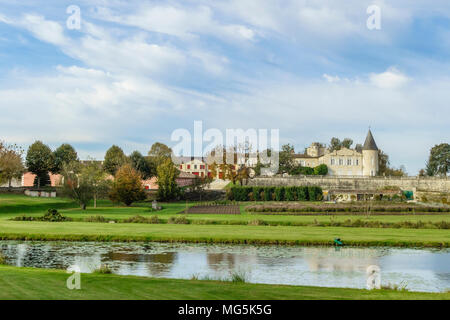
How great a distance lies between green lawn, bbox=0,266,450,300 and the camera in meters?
11.6

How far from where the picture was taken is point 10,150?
2783 inches

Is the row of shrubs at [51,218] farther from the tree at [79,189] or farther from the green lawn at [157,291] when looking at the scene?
the green lawn at [157,291]

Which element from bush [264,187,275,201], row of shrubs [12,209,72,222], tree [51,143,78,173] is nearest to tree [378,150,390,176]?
bush [264,187,275,201]

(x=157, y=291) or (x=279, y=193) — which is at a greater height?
(x=279, y=193)

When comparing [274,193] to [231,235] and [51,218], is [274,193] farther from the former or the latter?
[231,235]

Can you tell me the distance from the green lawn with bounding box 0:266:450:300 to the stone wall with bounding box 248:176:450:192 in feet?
249

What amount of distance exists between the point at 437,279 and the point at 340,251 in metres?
7.11

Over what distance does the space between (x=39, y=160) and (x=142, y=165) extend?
18.3m

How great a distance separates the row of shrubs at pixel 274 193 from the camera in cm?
7888

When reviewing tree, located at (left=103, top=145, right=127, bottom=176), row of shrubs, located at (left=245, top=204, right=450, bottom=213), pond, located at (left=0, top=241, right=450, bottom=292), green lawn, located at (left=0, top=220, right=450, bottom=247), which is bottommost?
pond, located at (left=0, top=241, right=450, bottom=292)

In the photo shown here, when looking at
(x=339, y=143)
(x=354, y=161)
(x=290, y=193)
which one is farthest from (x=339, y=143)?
(x=290, y=193)

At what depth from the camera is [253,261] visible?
2152 centimetres

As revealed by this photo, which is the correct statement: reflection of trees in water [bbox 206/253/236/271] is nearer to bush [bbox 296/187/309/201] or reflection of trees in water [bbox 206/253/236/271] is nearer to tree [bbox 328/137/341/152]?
bush [bbox 296/187/309/201]
